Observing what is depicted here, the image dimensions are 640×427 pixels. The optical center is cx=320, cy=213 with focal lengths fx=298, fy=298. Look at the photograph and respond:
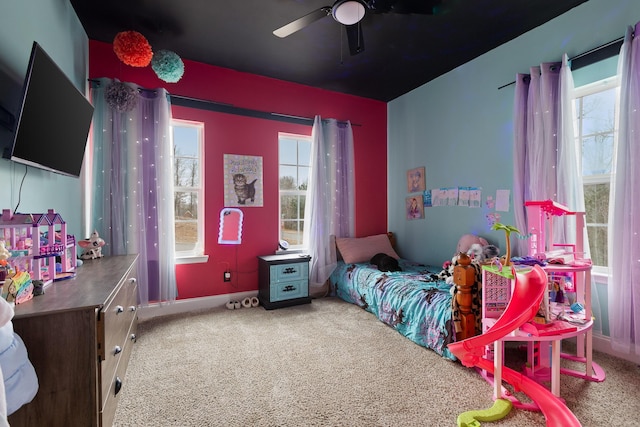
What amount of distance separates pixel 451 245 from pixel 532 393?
191cm

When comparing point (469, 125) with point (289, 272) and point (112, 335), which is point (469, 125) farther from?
point (112, 335)

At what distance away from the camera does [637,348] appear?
2.03 m

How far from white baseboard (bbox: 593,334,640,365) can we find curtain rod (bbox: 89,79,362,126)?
3372 mm

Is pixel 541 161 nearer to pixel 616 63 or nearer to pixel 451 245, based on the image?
pixel 616 63

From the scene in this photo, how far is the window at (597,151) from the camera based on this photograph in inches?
90.8

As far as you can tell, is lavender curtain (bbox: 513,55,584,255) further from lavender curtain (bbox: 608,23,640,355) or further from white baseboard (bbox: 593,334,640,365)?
white baseboard (bbox: 593,334,640,365)

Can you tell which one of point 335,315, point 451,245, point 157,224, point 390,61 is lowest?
point 335,315

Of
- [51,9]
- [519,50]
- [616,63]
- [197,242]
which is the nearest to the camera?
[51,9]

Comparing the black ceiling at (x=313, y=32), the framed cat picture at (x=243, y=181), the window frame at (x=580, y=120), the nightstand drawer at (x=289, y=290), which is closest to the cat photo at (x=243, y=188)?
the framed cat picture at (x=243, y=181)

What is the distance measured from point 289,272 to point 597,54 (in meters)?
3.25

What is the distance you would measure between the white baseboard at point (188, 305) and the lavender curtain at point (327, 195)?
0.87 metres

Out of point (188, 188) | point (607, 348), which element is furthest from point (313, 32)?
point (607, 348)

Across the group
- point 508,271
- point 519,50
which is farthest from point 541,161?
point 508,271

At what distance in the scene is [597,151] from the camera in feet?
7.79
